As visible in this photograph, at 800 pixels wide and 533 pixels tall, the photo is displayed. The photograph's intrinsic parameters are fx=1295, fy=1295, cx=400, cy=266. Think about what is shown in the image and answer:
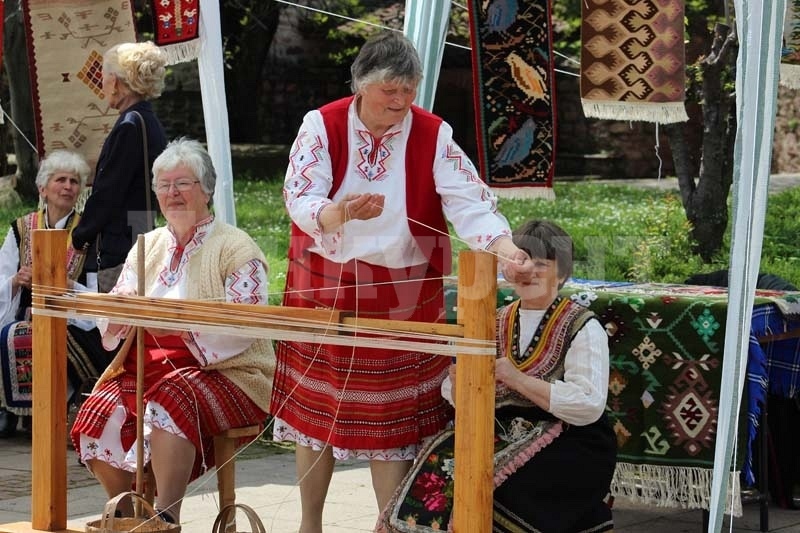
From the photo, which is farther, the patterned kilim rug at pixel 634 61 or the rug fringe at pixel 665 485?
the patterned kilim rug at pixel 634 61

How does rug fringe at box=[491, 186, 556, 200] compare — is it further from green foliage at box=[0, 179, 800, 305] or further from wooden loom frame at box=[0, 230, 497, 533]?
wooden loom frame at box=[0, 230, 497, 533]

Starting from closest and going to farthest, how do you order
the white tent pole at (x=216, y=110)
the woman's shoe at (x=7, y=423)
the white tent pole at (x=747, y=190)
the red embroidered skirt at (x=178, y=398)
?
the white tent pole at (x=747, y=190) → the red embroidered skirt at (x=178, y=398) → the white tent pole at (x=216, y=110) → the woman's shoe at (x=7, y=423)

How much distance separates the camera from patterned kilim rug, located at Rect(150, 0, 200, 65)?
5348 millimetres

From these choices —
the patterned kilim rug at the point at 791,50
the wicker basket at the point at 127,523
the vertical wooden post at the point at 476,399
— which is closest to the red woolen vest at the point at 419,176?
the vertical wooden post at the point at 476,399

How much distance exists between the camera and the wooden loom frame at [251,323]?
2.89 m

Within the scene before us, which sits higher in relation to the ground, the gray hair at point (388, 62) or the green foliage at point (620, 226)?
the gray hair at point (388, 62)

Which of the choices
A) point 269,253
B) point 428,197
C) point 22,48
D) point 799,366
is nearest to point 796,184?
point 269,253

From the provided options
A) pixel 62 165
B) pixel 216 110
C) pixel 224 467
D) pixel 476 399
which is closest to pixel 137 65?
pixel 216 110

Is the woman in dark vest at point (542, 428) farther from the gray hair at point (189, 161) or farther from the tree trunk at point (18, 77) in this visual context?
the tree trunk at point (18, 77)

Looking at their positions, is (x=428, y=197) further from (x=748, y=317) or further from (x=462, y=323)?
(x=748, y=317)

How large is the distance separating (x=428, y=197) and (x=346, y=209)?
375mm

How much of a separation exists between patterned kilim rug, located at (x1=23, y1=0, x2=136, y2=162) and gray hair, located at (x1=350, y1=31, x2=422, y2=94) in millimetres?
2771

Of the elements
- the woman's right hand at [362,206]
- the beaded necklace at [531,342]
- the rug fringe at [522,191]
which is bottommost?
the beaded necklace at [531,342]

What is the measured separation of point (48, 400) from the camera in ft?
11.7
